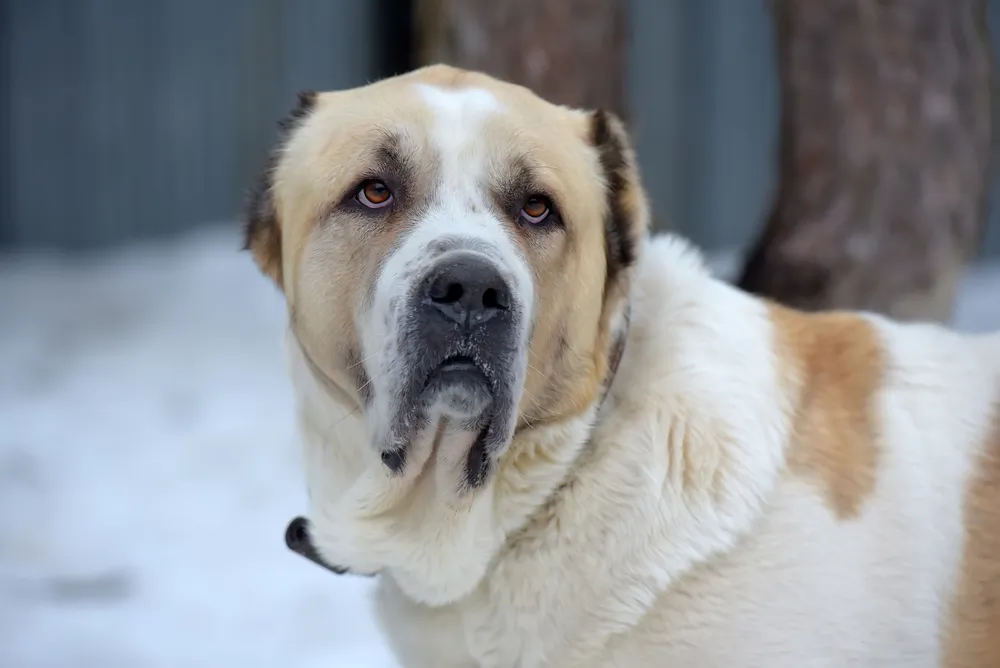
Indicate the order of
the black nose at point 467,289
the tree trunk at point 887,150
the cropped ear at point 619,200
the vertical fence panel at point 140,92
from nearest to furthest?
the black nose at point 467,289 → the cropped ear at point 619,200 → the tree trunk at point 887,150 → the vertical fence panel at point 140,92

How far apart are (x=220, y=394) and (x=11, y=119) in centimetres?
282

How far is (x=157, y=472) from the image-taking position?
15.7ft

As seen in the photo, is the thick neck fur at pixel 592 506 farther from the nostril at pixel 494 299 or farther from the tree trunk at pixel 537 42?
the tree trunk at pixel 537 42

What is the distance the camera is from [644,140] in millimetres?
7387

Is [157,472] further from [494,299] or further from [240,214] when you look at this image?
[494,299]

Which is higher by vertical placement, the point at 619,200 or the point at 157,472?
the point at 619,200

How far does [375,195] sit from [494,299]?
0.44 metres

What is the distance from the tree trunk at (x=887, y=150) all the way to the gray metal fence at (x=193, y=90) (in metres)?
2.72

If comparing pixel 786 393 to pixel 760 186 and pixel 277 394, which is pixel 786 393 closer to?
pixel 277 394

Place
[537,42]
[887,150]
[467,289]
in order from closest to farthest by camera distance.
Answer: [467,289] → [887,150] → [537,42]

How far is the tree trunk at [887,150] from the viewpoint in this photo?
419 centimetres

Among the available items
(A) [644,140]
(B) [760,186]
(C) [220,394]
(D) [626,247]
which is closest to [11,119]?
(C) [220,394]

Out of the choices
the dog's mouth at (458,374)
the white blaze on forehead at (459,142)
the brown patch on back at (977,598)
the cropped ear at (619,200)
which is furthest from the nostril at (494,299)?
the brown patch on back at (977,598)

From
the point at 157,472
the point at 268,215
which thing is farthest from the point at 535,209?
the point at 157,472
